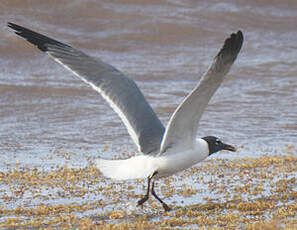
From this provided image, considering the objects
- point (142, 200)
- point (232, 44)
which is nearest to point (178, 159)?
point (142, 200)

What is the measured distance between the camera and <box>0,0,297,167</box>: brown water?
380 inches

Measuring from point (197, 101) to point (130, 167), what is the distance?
38.5 inches

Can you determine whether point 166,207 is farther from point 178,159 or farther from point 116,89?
point 116,89

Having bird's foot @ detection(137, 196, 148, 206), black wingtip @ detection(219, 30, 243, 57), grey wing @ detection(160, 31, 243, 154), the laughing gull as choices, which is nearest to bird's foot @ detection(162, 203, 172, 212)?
the laughing gull

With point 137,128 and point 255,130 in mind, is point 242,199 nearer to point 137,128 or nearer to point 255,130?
point 137,128

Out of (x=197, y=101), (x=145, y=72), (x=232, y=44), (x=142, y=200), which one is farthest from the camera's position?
(x=145, y=72)

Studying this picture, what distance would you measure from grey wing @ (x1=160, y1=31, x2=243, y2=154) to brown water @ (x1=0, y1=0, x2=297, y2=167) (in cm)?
283

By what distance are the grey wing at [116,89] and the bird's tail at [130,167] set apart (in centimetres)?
10

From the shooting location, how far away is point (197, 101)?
5074mm

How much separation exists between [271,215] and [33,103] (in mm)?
7015

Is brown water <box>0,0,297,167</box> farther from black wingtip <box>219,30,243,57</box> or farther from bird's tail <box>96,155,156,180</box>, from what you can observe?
black wingtip <box>219,30,243,57</box>

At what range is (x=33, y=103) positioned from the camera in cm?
1159

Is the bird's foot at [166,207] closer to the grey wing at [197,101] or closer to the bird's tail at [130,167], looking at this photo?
the bird's tail at [130,167]

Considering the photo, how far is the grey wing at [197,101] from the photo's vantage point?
4777 mm
